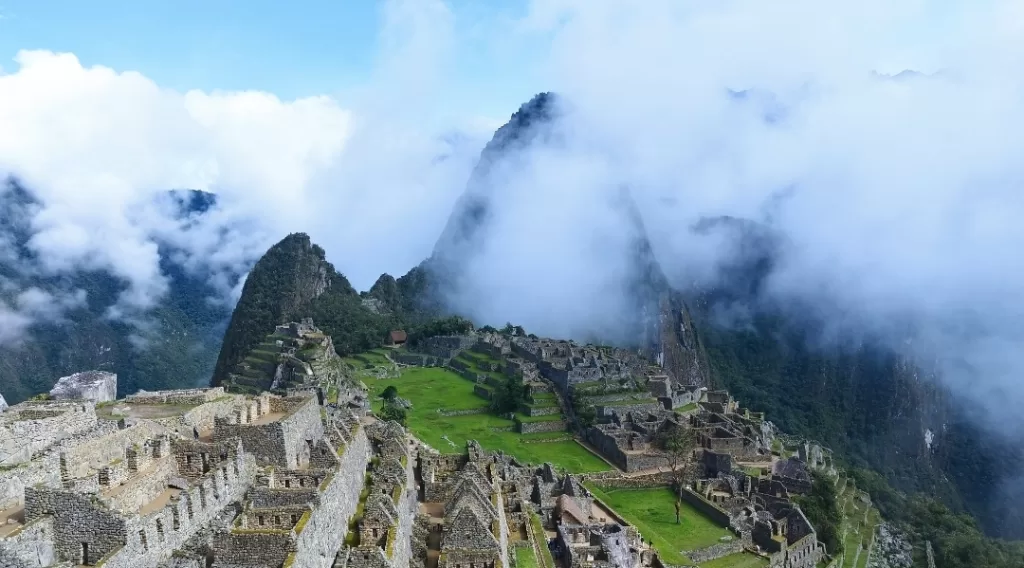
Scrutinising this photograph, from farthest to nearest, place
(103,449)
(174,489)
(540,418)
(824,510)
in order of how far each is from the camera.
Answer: (540,418)
(824,510)
(103,449)
(174,489)

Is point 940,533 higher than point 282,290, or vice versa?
point 282,290

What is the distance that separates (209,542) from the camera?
12148 millimetres

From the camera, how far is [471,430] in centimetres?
4797

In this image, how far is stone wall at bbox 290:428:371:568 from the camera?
12.5 m

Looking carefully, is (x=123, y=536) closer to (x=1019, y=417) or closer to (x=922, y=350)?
(x=1019, y=417)

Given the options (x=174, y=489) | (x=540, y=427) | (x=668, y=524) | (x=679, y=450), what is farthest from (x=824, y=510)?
(x=174, y=489)

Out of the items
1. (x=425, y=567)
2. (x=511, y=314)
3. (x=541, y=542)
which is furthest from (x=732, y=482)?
(x=511, y=314)

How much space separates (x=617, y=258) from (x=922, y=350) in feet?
226

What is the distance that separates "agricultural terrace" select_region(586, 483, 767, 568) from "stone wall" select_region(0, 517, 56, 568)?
22.8m

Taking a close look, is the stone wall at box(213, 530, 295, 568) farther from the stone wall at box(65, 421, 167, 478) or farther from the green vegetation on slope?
the green vegetation on slope

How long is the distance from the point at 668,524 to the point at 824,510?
11.3 metres

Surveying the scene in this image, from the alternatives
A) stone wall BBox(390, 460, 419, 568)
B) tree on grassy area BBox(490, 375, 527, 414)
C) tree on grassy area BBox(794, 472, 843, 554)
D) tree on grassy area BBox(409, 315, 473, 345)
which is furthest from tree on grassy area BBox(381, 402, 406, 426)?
tree on grassy area BBox(409, 315, 473, 345)

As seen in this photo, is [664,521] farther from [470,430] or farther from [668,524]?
[470,430]

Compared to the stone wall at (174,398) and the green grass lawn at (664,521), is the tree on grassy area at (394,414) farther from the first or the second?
the stone wall at (174,398)
